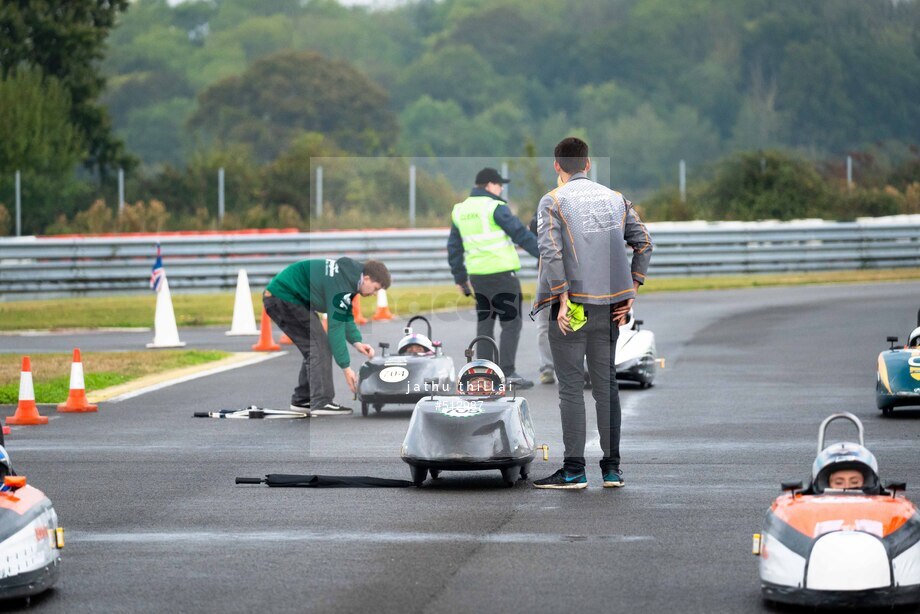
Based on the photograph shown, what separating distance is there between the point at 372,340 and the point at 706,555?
13.5m

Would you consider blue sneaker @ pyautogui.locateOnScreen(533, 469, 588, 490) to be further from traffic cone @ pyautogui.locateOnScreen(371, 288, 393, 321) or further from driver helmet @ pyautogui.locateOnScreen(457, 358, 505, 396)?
traffic cone @ pyautogui.locateOnScreen(371, 288, 393, 321)

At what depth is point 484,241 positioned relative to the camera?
52.7ft

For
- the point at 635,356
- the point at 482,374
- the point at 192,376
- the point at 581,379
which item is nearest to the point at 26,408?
the point at 192,376

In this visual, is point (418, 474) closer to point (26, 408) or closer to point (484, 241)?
point (26, 408)

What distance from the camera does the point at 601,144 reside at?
279 ft

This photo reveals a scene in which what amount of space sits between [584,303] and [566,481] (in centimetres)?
109

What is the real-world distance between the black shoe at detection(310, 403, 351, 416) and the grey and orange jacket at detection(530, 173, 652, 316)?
→ 468 cm

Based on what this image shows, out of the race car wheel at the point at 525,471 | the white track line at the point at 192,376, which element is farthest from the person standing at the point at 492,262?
the race car wheel at the point at 525,471

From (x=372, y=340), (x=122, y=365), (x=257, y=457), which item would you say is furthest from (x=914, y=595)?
(x=372, y=340)

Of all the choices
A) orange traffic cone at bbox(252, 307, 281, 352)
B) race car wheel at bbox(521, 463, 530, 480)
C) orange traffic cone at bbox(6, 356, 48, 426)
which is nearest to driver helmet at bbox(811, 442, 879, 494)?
race car wheel at bbox(521, 463, 530, 480)

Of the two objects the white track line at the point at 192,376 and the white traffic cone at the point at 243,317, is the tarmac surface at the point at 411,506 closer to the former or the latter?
the white track line at the point at 192,376

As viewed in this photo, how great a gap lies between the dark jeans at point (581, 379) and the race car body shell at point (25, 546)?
3.61m

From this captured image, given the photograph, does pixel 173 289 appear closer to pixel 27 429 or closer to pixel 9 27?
pixel 27 429

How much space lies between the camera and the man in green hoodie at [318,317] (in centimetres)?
1395
